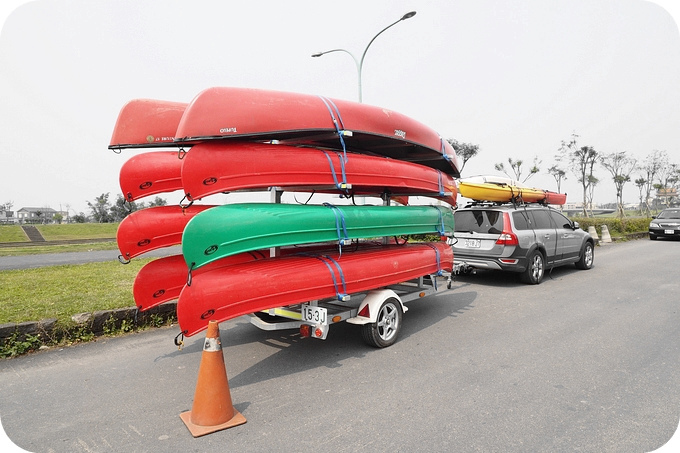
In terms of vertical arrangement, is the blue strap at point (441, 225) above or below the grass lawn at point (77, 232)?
above

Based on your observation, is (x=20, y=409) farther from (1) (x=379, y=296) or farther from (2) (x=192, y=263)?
(1) (x=379, y=296)

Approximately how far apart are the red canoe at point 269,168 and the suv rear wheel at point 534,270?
459 cm

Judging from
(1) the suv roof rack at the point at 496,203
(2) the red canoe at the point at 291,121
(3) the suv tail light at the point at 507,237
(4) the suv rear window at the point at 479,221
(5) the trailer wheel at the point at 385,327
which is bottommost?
(5) the trailer wheel at the point at 385,327

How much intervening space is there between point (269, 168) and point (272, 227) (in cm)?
64

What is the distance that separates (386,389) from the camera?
359 cm

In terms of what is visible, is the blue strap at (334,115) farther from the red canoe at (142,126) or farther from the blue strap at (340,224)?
the red canoe at (142,126)

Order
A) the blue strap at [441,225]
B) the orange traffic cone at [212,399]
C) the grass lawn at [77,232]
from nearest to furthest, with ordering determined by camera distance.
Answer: the orange traffic cone at [212,399]
the blue strap at [441,225]
the grass lawn at [77,232]

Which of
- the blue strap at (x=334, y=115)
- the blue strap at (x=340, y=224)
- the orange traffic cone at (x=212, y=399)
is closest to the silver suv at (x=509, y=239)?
the blue strap at (x=340, y=224)

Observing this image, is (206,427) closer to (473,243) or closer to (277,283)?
Answer: (277,283)

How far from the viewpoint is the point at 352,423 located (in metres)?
3.02

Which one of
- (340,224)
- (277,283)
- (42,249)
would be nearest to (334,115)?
(340,224)

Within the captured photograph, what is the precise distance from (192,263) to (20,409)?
68.0 inches

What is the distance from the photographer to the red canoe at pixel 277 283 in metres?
3.59

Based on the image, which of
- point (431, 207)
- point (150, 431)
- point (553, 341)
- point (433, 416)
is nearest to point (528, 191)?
point (431, 207)
